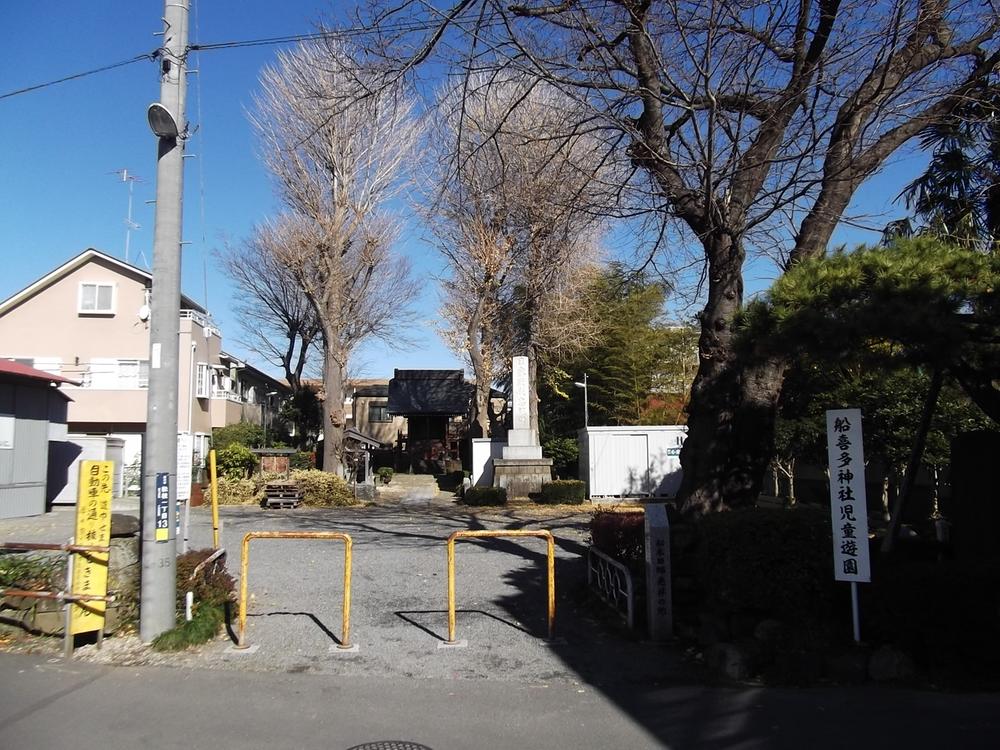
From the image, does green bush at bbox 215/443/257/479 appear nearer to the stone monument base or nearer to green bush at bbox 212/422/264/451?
green bush at bbox 212/422/264/451

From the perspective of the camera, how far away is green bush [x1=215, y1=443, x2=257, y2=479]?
26641 mm

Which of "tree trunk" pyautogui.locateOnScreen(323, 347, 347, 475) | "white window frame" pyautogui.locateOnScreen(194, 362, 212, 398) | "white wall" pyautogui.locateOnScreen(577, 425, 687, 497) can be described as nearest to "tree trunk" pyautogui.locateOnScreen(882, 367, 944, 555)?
"white wall" pyautogui.locateOnScreen(577, 425, 687, 497)

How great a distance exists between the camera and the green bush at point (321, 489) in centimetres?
2434

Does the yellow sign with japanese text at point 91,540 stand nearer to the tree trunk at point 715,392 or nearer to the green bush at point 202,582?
the green bush at point 202,582

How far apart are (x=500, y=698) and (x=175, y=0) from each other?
23.9 feet

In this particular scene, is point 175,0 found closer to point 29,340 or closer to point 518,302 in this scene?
point 518,302

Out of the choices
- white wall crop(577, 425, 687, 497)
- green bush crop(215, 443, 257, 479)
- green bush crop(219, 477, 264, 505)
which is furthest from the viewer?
green bush crop(215, 443, 257, 479)

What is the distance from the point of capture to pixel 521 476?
83.8 feet

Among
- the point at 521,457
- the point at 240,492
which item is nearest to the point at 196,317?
the point at 240,492

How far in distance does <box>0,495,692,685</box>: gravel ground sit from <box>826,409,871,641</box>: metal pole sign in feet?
5.32

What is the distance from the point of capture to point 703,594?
311 inches

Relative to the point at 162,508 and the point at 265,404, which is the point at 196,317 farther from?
the point at 162,508

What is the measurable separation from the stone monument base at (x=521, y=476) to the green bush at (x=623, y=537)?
15823 millimetres

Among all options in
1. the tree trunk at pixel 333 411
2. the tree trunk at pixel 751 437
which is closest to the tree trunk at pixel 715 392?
the tree trunk at pixel 751 437
